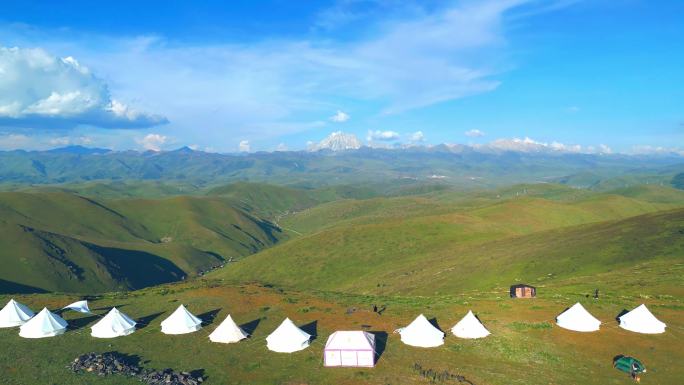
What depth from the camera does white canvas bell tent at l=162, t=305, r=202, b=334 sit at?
48756 millimetres

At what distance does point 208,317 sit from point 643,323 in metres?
48.6

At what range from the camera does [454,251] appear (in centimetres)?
12088

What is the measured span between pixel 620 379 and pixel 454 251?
86.0 meters

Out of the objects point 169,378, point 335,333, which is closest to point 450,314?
point 335,333

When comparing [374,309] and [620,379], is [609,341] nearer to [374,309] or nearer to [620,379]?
[620,379]

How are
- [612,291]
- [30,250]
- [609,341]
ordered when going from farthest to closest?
[30,250] → [612,291] → [609,341]

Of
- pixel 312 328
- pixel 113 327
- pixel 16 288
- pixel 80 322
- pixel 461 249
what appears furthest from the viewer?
pixel 16 288

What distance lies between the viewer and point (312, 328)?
A: 49594mm

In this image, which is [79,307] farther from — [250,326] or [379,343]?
[379,343]

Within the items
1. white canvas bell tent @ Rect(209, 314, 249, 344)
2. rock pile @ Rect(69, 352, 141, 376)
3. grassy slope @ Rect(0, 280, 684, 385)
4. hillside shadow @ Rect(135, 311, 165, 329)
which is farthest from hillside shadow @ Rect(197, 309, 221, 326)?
rock pile @ Rect(69, 352, 141, 376)

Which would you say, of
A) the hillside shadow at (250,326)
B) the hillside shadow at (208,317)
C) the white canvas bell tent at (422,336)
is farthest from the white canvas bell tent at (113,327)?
the white canvas bell tent at (422,336)

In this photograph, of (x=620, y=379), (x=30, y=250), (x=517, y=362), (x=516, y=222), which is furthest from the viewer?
(x=516, y=222)

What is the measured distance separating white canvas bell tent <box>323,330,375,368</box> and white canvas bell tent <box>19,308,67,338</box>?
101ft

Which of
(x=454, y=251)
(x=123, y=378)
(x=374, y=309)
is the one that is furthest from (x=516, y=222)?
(x=123, y=378)
